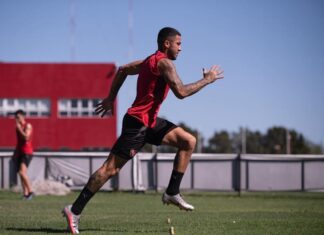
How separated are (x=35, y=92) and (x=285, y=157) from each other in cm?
3265

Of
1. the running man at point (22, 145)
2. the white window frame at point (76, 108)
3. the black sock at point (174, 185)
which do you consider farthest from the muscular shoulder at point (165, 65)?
the white window frame at point (76, 108)

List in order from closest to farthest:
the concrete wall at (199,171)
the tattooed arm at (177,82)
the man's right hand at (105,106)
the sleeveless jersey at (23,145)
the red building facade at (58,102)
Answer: the tattooed arm at (177,82) < the man's right hand at (105,106) < the sleeveless jersey at (23,145) < the concrete wall at (199,171) < the red building facade at (58,102)

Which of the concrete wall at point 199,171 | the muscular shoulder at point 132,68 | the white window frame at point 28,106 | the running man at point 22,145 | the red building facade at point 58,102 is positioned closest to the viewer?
the muscular shoulder at point 132,68

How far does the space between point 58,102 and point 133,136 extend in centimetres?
4437

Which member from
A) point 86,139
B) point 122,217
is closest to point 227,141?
point 86,139

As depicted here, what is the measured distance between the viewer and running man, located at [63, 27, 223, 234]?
853cm

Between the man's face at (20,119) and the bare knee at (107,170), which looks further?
the man's face at (20,119)

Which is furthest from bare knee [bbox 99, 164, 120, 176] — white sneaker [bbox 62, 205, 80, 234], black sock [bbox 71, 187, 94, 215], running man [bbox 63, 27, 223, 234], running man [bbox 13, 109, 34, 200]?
running man [bbox 13, 109, 34, 200]

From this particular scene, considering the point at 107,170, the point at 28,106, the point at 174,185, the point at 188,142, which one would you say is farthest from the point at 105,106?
the point at 28,106

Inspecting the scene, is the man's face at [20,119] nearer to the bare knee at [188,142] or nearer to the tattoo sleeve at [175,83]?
the bare knee at [188,142]

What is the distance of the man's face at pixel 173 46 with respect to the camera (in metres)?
8.71

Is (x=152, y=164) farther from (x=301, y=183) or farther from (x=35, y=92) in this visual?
(x=35, y=92)

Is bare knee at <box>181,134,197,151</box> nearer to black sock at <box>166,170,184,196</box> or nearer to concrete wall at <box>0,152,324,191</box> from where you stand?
black sock at <box>166,170,184,196</box>

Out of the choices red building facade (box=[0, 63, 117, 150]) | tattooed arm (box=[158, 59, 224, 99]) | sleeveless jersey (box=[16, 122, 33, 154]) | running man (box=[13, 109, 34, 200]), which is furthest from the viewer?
red building facade (box=[0, 63, 117, 150])
